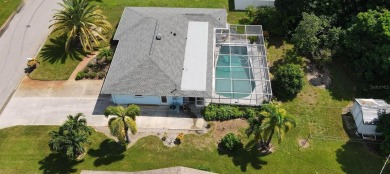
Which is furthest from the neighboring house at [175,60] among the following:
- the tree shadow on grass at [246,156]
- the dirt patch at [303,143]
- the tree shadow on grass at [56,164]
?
the tree shadow on grass at [56,164]

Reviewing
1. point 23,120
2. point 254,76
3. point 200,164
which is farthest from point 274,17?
point 23,120

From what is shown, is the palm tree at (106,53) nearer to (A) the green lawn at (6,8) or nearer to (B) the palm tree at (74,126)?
(B) the palm tree at (74,126)

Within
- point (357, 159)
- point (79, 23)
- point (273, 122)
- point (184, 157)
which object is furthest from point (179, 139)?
point (79, 23)

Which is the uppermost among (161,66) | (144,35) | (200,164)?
(144,35)

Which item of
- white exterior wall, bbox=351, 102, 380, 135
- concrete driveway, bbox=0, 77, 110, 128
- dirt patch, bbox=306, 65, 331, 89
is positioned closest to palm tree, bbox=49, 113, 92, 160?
concrete driveway, bbox=0, 77, 110, 128

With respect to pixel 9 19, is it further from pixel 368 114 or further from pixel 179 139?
pixel 368 114

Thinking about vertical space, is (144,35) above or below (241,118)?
above

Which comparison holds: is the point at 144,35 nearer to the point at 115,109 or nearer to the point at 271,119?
the point at 115,109
